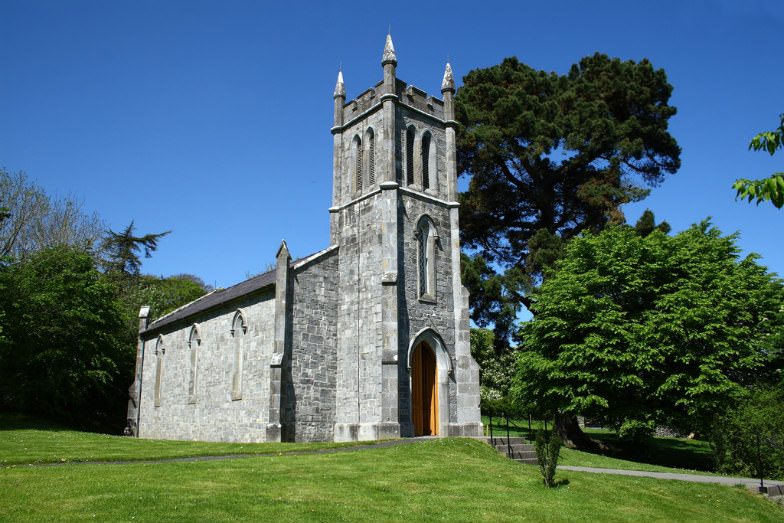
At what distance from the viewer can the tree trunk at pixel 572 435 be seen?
99.7ft

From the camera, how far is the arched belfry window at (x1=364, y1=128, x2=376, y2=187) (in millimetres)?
25109

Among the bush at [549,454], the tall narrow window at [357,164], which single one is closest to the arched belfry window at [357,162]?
the tall narrow window at [357,164]

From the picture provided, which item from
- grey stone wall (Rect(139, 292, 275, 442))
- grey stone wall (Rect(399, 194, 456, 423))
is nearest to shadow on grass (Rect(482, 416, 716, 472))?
grey stone wall (Rect(399, 194, 456, 423))

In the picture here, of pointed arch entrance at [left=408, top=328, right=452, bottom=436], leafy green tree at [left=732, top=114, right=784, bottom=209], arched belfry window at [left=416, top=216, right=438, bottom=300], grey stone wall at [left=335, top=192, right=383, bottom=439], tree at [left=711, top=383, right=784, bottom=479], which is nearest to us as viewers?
leafy green tree at [left=732, top=114, right=784, bottom=209]

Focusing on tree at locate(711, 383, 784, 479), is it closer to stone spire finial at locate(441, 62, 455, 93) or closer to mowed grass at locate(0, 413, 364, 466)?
mowed grass at locate(0, 413, 364, 466)

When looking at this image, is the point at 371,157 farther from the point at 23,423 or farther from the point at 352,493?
the point at 23,423

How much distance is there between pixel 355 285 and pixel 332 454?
862 cm

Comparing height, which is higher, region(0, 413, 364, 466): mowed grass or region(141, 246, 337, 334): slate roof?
region(141, 246, 337, 334): slate roof

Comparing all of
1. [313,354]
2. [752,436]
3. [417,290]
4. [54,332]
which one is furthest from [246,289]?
[752,436]

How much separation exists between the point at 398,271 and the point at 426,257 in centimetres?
195

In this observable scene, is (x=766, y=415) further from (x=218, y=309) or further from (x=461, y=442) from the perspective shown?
(x=218, y=309)

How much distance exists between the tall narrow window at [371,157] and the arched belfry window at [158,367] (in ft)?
56.4

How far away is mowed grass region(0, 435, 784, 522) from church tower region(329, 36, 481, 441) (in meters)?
5.58

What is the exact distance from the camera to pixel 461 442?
60.7 feet
